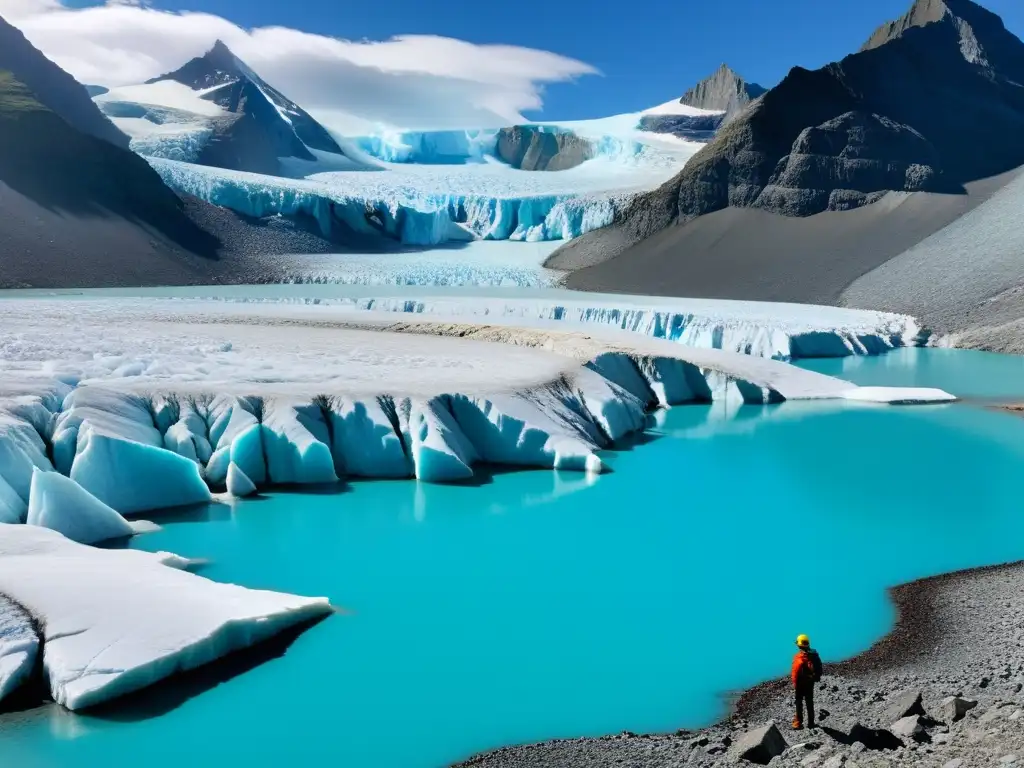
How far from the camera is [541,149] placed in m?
71.5

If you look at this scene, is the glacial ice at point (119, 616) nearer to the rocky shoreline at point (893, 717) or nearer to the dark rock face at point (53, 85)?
the rocky shoreline at point (893, 717)

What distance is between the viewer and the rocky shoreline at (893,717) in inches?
220

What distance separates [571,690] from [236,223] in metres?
45.4

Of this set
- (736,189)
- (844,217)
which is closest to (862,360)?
(844,217)

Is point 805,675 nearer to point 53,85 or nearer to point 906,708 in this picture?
point 906,708

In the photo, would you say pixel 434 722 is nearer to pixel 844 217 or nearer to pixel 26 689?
pixel 26 689

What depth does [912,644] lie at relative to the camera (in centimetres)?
839

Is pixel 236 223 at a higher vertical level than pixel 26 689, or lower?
higher

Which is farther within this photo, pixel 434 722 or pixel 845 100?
pixel 845 100

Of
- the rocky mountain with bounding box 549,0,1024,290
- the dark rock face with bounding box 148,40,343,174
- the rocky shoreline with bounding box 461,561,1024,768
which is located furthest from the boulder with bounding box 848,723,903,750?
the dark rock face with bounding box 148,40,343,174

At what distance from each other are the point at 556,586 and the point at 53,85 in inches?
2191

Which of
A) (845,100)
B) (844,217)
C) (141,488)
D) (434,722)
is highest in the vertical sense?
(845,100)

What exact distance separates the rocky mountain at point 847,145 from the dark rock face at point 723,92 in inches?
949

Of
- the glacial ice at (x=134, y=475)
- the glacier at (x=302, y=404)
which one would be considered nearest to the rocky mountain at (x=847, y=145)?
the glacier at (x=302, y=404)
